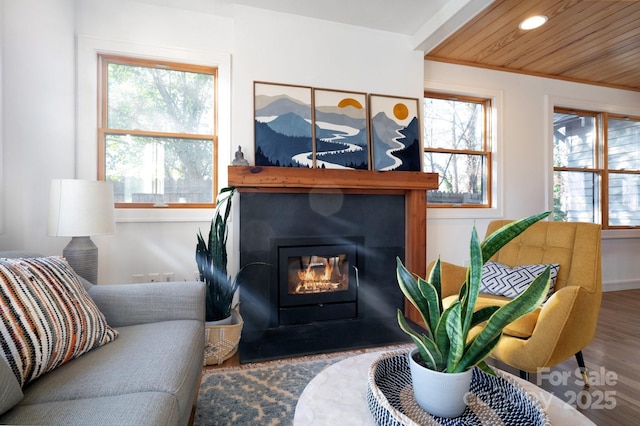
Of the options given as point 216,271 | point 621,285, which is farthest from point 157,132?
point 621,285

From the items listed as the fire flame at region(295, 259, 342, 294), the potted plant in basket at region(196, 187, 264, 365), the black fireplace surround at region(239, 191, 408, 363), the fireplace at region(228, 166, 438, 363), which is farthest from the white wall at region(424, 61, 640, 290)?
the potted plant in basket at region(196, 187, 264, 365)

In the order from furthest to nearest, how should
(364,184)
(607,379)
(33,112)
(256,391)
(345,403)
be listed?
(364,184) < (33,112) < (607,379) < (256,391) < (345,403)

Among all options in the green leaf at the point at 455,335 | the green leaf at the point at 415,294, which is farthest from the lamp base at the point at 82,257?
the green leaf at the point at 455,335

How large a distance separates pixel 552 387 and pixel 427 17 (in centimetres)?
279

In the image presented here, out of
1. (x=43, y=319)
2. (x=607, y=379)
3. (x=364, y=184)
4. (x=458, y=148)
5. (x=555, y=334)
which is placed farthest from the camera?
(x=458, y=148)

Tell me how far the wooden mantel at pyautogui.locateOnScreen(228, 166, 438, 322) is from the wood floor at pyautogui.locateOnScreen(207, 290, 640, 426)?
1070 mm

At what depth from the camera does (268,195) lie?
250cm

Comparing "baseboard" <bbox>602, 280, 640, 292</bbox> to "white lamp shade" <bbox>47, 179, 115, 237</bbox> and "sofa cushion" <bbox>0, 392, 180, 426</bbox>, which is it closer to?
"sofa cushion" <bbox>0, 392, 180, 426</bbox>

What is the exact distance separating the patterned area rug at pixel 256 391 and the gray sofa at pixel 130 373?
0.36 meters

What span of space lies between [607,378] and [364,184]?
1.90 m

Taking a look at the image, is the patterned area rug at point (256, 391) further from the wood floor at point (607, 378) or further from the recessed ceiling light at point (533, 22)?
the recessed ceiling light at point (533, 22)

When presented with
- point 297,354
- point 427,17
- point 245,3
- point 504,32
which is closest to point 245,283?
point 297,354

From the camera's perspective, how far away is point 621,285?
12.8 ft

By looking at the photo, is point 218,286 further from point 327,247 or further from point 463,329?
point 463,329
